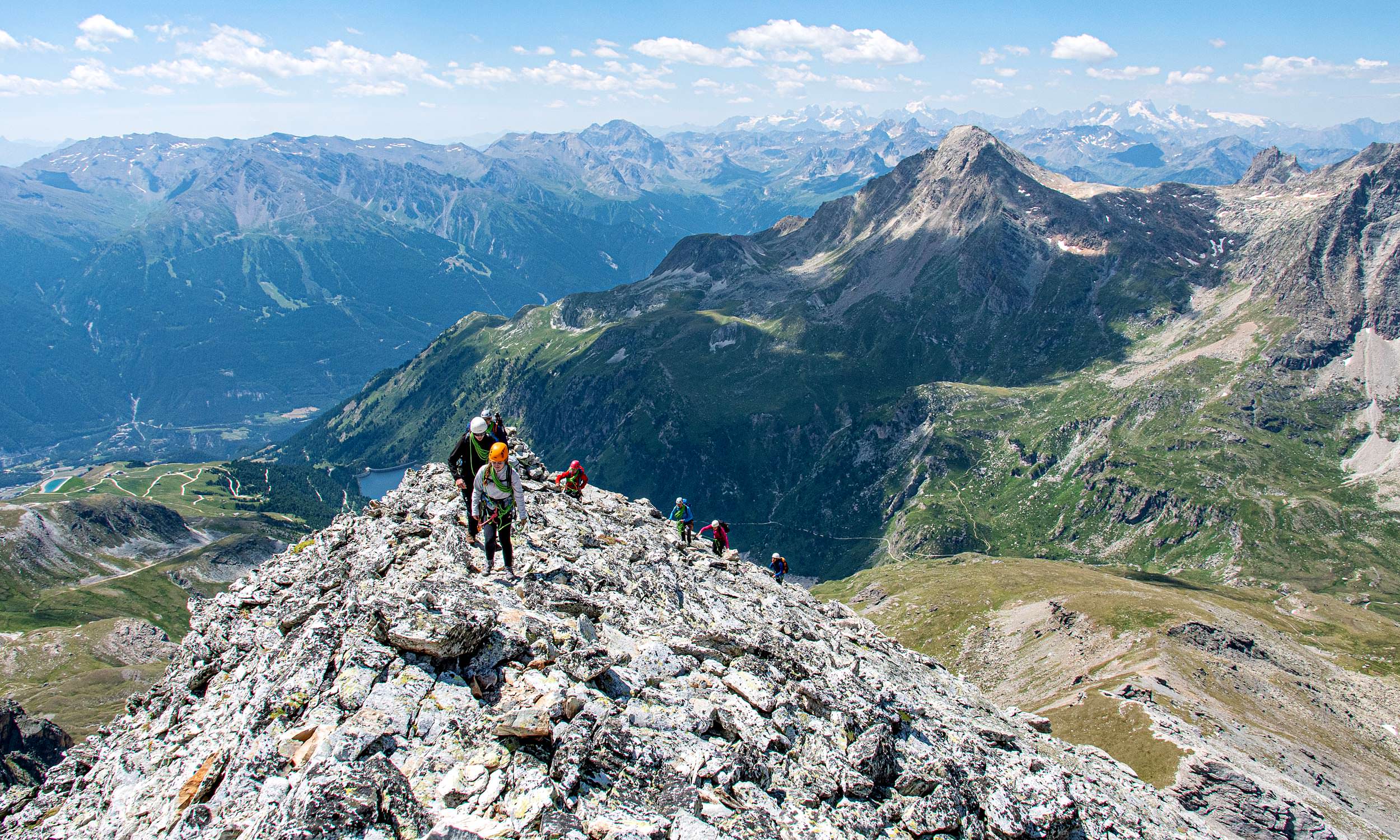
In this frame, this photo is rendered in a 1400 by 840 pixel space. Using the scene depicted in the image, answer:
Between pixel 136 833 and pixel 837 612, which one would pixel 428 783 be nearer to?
pixel 136 833

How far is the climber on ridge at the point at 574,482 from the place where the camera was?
56094mm

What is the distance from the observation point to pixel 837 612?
191 ft

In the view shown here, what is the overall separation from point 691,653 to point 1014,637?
441 ft

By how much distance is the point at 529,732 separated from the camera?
62.5 ft

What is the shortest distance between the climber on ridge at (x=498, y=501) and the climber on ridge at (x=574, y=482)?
74.2ft

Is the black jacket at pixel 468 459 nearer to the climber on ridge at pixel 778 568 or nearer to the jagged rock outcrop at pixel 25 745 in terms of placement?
the climber on ridge at pixel 778 568

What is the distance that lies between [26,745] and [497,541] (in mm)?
106798

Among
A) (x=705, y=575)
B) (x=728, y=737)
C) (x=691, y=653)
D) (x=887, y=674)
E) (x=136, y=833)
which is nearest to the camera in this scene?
(x=136, y=833)

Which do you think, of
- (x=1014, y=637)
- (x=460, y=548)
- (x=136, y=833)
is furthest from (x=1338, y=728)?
(x=136, y=833)

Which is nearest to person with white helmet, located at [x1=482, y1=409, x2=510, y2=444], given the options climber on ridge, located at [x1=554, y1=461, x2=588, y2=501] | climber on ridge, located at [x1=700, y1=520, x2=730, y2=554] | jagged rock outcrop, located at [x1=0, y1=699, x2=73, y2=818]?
climber on ridge, located at [x1=554, y1=461, x2=588, y2=501]

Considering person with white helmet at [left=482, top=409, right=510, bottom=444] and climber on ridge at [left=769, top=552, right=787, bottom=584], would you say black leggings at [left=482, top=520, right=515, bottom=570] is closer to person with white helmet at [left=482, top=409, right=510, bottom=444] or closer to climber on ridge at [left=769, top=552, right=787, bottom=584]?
person with white helmet at [left=482, top=409, right=510, bottom=444]

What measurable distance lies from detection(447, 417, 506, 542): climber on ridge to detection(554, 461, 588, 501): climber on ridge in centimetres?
2322

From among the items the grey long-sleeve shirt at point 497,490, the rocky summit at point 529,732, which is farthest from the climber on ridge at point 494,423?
the rocky summit at point 529,732

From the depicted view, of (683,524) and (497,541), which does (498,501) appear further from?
(683,524)
